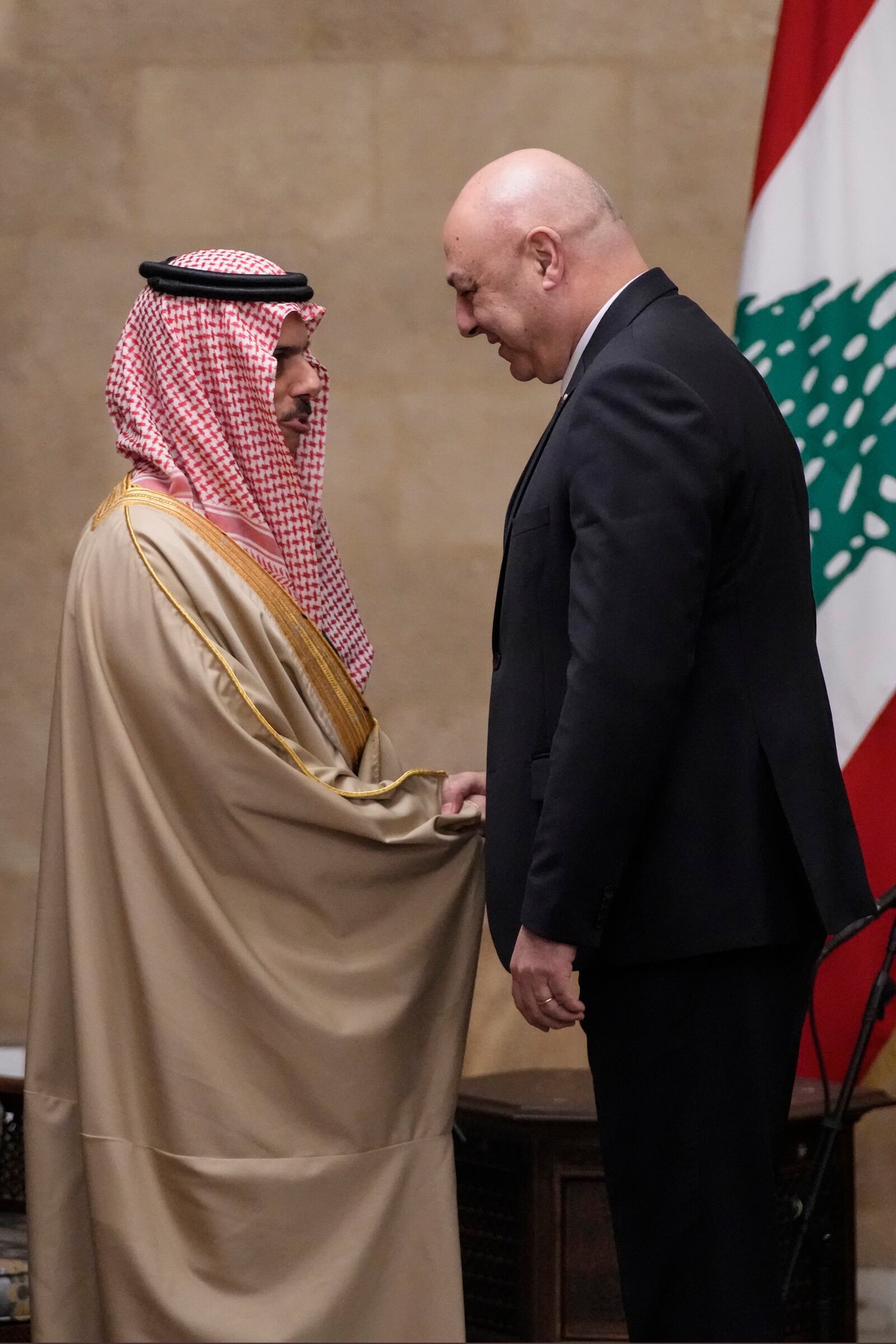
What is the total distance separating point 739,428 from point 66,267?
252 centimetres

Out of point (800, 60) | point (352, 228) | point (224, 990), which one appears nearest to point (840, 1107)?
point (224, 990)

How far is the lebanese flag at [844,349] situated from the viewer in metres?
3.45

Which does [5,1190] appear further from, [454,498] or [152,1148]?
[454,498]

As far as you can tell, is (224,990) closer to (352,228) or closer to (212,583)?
(212,583)

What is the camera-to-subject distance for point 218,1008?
2.24 m

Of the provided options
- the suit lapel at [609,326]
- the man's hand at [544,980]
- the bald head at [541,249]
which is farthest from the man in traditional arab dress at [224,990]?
the bald head at [541,249]

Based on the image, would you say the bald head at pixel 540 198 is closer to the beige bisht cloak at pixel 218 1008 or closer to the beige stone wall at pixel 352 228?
the beige bisht cloak at pixel 218 1008

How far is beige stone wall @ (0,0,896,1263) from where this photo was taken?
399cm

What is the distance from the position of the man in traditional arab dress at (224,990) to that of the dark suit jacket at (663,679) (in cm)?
23

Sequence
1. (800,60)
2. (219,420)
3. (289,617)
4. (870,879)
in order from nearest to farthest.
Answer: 1. (289,617)
2. (219,420)
3. (870,879)
4. (800,60)

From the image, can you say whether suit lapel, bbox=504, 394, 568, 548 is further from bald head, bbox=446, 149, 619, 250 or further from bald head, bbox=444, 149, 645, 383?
bald head, bbox=446, 149, 619, 250

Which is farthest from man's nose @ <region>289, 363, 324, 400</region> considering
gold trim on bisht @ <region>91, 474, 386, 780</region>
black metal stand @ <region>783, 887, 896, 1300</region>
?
black metal stand @ <region>783, 887, 896, 1300</region>

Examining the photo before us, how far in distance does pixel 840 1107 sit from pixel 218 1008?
1.39 m

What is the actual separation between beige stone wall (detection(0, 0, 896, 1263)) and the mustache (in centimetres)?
135
